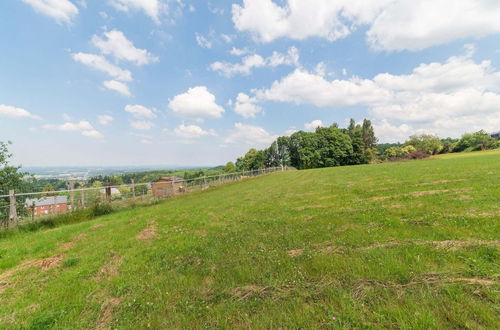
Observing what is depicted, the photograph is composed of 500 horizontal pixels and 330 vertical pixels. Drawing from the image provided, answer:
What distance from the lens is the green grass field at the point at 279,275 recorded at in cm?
248

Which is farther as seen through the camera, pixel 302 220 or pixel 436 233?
pixel 302 220

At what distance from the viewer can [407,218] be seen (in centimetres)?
542

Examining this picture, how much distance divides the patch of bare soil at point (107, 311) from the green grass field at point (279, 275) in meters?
0.02

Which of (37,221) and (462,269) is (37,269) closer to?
(37,221)

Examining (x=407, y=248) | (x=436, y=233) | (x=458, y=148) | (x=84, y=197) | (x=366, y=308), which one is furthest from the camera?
(x=458, y=148)

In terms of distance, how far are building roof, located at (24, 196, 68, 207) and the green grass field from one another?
3.80 m

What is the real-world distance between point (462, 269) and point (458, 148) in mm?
98263

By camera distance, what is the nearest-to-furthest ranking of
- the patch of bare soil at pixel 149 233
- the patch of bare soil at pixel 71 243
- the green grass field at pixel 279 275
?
the green grass field at pixel 279 275 → the patch of bare soil at pixel 71 243 → the patch of bare soil at pixel 149 233

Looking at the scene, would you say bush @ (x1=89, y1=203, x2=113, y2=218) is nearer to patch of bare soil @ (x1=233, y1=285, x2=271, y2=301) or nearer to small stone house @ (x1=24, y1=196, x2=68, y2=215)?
small stone house @ (x1=24, y1=196, x2=68, y2=215)

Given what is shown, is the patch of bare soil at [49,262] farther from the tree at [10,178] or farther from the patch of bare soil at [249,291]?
the tree at [10,178]

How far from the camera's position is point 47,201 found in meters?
9.97

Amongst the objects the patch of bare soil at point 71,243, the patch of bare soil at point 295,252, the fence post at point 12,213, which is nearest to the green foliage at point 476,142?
the patch of bare soil at point 295,252

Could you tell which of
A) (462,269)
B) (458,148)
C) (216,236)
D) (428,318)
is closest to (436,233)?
(462,269)

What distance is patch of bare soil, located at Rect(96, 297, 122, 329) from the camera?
280cm
